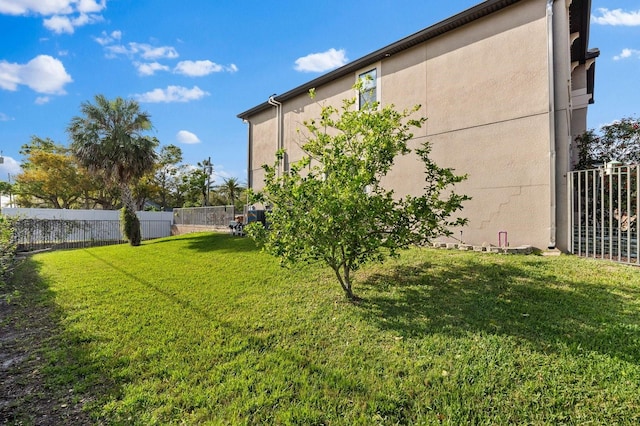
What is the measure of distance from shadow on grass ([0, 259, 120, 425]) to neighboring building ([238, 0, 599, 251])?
602 cm

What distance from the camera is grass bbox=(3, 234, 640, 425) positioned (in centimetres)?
262

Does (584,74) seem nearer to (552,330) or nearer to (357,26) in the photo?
(357,26)

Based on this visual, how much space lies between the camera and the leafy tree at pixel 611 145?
8016mm

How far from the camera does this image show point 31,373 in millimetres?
3510

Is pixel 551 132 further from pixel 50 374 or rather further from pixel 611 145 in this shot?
pixel 50 374

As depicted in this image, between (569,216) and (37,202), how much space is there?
41970 millimetres

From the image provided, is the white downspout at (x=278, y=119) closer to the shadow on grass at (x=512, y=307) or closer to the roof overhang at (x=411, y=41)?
the roof overhang at (x=411, y=41)

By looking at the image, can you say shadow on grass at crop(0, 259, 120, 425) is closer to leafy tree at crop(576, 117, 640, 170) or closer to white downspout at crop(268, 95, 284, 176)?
white downspout at crop(268, 95, 284, 176)

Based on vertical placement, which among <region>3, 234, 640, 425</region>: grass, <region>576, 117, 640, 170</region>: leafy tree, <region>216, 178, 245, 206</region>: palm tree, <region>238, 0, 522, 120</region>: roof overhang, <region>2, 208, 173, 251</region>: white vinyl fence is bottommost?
<region>3, 234, 640, 425</region>: grass

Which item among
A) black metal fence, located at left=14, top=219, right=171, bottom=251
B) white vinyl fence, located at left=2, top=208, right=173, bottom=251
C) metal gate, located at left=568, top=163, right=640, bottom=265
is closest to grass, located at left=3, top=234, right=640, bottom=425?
metal gate, located at left=568, top=163, right=640, bottom=265

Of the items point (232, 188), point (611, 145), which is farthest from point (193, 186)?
point (611, 145)

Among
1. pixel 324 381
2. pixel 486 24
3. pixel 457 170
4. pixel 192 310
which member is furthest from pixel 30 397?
pixel 486 24

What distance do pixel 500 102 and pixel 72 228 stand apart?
2205cm

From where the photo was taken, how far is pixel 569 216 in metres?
6.77
